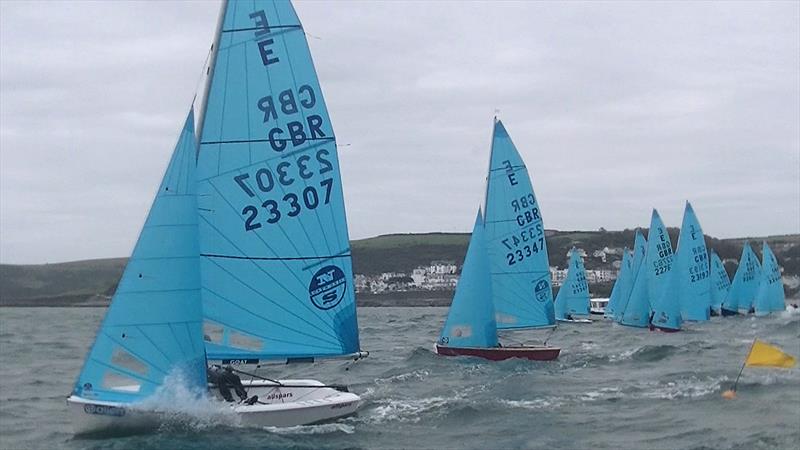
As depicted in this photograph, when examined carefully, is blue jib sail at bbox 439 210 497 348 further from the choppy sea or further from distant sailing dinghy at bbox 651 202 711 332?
distant sailing dinghy at bbox 651 202 711 332

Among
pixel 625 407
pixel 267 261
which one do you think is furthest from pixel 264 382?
pixel 625 407

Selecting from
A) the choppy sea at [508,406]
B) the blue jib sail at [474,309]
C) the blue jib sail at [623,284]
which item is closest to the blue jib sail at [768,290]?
the blue jib sail at [623,284]

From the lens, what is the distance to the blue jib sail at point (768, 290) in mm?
66125

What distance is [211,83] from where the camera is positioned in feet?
54.1

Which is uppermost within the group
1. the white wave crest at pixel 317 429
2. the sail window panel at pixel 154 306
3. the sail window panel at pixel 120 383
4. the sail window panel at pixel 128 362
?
the sail window panel at pixel 154 306

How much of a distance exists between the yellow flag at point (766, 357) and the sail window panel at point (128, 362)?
32.9 feet

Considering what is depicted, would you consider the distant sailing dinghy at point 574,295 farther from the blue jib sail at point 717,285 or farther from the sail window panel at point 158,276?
the sail window panel at point 158,276

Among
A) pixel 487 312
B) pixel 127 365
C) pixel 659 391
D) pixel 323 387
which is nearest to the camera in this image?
pixel 127 365

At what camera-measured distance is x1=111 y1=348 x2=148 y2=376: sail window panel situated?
1512cm

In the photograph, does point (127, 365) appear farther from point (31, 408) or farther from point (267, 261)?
point (31, 408)

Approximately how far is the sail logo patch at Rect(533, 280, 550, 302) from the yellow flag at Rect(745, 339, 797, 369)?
13497 mm

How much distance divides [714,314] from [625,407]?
49.2m

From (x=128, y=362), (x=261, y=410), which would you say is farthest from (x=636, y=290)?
(x=128, y=362)

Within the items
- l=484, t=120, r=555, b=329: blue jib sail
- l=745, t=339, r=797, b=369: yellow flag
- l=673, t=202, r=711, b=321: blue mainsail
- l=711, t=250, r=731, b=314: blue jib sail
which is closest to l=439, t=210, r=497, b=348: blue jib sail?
l=484, t=120, r=555, b=329: blue jib sail
